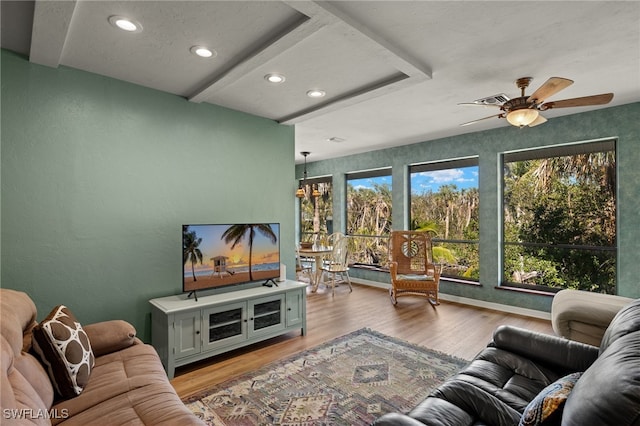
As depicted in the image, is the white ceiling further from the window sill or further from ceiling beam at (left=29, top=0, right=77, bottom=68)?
the window sill

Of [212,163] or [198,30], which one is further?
[212,163]

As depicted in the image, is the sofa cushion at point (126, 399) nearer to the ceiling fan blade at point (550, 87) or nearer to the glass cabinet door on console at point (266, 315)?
the glass cabinet door on console at point (266, 315)

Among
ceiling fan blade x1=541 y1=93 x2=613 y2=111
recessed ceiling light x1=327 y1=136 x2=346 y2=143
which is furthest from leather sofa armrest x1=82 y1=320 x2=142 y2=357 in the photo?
recessed ceiling light x1=327 y1=136 x2=346 y2=143

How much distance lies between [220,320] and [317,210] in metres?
5.13

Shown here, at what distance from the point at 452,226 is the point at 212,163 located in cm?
401

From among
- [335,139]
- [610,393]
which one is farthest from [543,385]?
[335,139]

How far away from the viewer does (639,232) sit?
3.58 meters

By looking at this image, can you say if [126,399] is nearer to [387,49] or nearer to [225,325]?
[225,325]

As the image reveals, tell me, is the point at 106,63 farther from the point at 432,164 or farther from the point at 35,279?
the point at 432,164

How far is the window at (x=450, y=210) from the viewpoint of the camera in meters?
5.14

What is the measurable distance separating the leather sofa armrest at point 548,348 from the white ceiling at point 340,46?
80.7 inches

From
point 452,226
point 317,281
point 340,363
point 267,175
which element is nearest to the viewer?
point 340,363

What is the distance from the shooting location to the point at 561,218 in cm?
429

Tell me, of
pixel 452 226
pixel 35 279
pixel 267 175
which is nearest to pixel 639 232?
pixel 452 226
